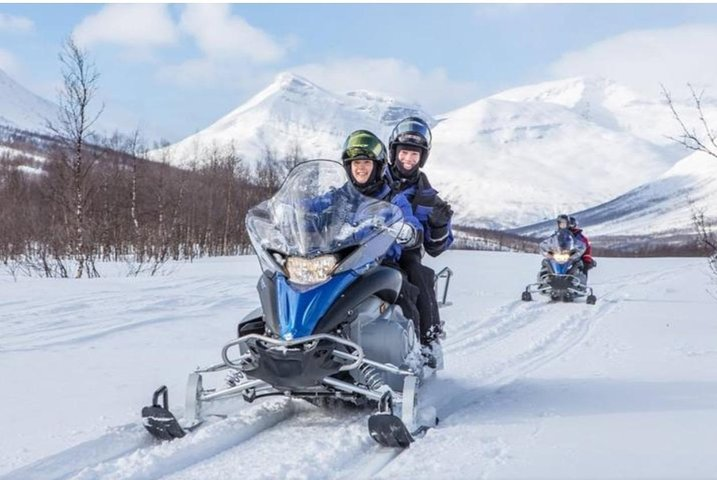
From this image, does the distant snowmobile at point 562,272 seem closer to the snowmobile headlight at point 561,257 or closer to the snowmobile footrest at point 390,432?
the snowmobile headlight at point 561,257

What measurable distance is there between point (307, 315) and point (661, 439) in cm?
218

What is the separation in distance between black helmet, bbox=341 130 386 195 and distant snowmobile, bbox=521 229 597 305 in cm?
882

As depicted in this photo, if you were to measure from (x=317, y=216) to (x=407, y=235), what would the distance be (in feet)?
2.75

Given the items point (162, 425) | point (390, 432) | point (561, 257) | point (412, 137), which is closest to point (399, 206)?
point (412, 137)

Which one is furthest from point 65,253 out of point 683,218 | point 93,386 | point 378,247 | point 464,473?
point 683,218

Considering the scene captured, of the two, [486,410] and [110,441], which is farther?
[486,410]

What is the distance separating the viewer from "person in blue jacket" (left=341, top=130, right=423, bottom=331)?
5.63 metres

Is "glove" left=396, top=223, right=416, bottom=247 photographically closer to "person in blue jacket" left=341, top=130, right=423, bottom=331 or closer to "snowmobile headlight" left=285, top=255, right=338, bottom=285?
"person in blue jacket" left=341, top=130, right=423, bottom=331

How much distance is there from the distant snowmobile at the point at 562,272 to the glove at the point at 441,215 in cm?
840

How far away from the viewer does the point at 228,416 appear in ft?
15.8

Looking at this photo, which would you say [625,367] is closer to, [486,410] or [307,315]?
[486,410]

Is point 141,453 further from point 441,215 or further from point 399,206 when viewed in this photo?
point 441,215

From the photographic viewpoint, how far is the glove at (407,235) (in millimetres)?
5359

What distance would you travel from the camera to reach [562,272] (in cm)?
1459
